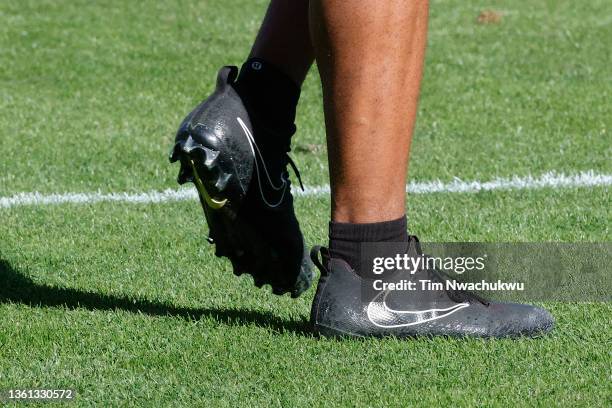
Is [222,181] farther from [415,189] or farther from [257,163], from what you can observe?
[415,189]

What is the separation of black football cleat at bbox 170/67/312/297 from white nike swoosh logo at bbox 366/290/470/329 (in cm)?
28

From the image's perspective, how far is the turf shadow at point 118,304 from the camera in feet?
10.1

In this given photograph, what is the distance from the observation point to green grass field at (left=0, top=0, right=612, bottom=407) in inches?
104

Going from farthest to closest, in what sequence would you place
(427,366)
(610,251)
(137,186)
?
(137,186) < (610,251) < (427,366)

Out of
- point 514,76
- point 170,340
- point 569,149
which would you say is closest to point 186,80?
point 514,76

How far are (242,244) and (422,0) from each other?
2.45 ft

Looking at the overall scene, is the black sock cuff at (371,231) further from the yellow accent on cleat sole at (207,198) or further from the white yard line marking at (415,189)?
the white yard line marking at (415,189)

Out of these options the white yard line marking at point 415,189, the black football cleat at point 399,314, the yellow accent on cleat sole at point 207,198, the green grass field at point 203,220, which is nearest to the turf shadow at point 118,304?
the green grass field at point 203,220

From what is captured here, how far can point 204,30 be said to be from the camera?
317 inches

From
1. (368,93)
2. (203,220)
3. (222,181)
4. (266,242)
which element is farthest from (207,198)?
(203,220)

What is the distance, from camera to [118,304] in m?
3.26

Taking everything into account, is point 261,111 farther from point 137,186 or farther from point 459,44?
point 459,44

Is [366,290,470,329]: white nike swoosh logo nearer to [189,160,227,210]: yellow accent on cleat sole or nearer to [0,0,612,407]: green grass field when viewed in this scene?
[0,0,612,407]: green grass field

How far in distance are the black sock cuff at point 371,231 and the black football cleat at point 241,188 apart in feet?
0.70
